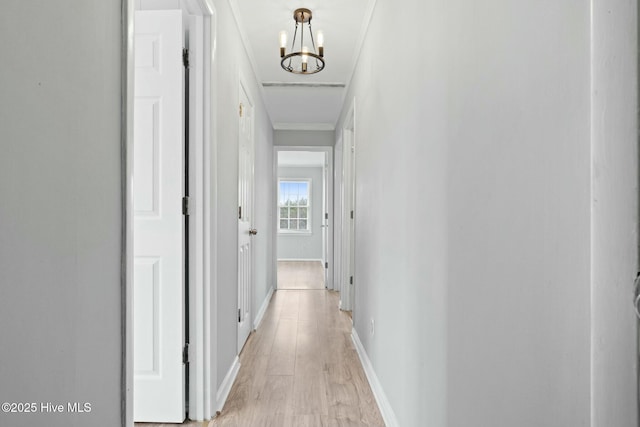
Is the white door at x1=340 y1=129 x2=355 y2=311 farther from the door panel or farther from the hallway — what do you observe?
the door panel

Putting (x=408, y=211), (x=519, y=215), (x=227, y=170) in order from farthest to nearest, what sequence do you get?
(x=227, y=170), (x=408, y=211), (x=519, y=215)

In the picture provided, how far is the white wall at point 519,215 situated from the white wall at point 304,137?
4.19 metres

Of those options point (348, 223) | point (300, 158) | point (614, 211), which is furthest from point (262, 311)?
point (300, 158)

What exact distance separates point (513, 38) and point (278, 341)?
3.05m

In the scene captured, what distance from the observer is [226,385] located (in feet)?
7.82

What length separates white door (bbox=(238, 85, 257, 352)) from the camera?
3117 millimetres

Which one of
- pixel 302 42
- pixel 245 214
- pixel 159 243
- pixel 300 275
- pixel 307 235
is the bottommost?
pixel 300 275

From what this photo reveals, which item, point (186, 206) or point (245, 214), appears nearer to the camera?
point (186, 206)

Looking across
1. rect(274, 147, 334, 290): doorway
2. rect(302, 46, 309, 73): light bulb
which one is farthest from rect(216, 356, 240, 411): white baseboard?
rect(274, 147, 334, 290): doorway

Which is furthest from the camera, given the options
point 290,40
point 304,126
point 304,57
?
point 304,126

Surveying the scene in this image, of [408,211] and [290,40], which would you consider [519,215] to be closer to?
[408,211]

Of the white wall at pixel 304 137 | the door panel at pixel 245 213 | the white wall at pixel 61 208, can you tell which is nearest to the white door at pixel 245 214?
the door panel at pixel 245 213

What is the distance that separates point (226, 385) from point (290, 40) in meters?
2.46

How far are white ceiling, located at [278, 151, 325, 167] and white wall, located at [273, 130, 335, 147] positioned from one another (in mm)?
1779
